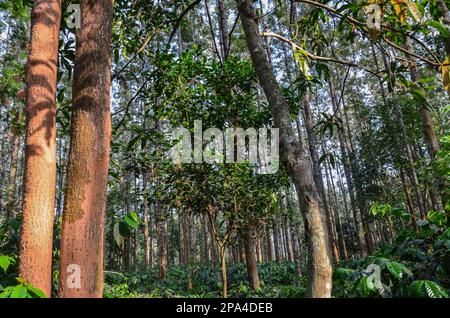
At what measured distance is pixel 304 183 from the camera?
221 cm

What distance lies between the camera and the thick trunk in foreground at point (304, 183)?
2012mm

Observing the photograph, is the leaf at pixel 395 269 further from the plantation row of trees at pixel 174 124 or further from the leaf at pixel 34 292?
the leaf at pixel 34 292

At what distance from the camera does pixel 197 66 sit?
5121mm

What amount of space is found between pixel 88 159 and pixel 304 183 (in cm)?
131

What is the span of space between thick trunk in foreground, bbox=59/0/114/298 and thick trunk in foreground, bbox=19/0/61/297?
0.19 metres

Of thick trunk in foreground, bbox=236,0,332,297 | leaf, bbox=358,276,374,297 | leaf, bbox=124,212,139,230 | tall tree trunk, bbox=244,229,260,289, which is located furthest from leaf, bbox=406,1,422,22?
tall tree trunk, bbox=244,229,260,289

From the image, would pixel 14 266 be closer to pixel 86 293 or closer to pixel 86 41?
pixel 86 293

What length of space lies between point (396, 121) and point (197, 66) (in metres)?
10.4

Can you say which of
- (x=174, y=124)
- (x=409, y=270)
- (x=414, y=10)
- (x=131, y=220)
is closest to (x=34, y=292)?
(x=131, y=220)

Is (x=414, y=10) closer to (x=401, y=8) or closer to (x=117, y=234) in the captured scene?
(x=401, y=8)

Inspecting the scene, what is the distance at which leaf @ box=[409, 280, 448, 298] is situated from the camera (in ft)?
6.16

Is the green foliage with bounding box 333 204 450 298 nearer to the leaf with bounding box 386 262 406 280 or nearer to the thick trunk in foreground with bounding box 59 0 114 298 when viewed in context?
the leaf with bounding box 386 262 406 280

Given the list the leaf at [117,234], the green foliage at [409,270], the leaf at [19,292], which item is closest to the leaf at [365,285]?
the green foliage at [409,270]
